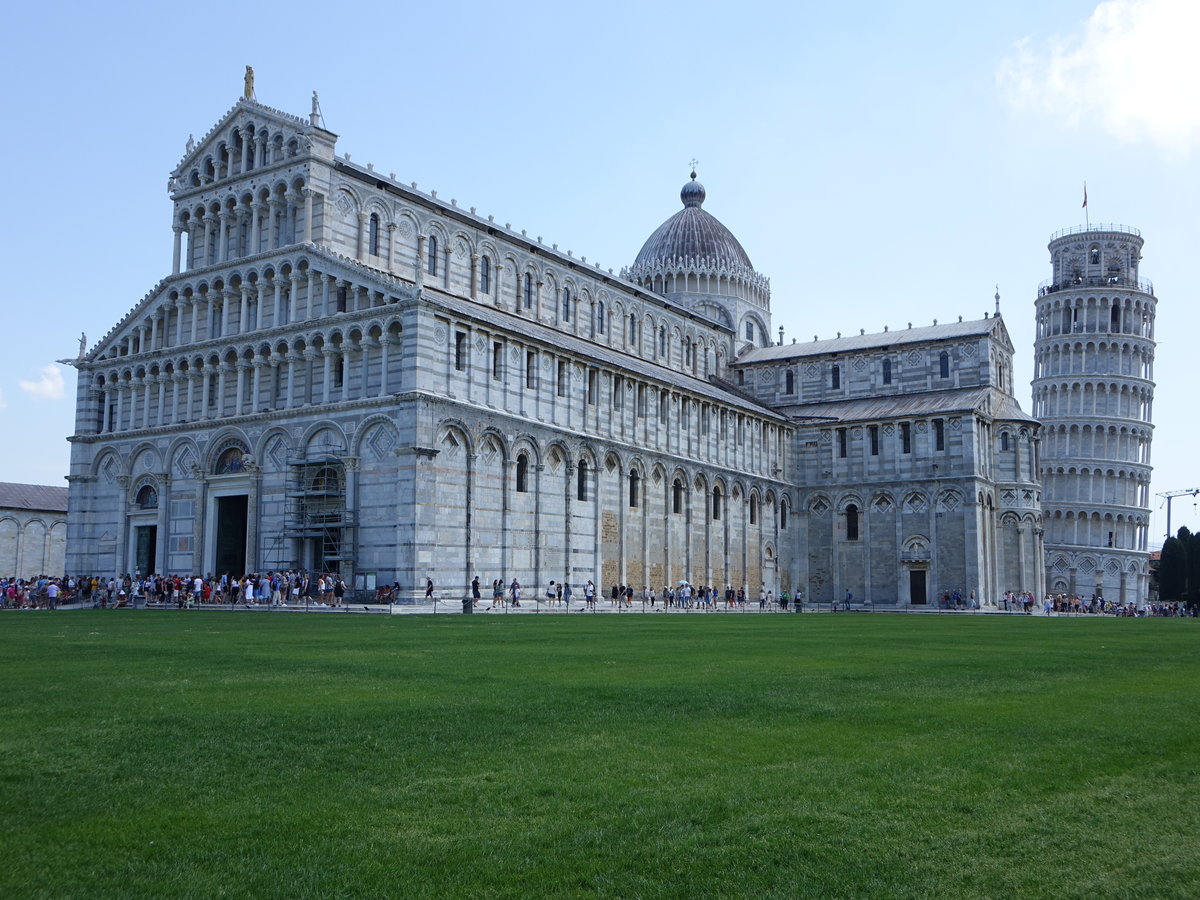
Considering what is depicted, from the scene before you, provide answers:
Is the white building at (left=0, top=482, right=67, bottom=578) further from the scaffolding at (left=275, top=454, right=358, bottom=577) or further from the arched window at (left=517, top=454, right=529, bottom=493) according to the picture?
the arched window at (left=517, top=454, right=529, bottom=493)

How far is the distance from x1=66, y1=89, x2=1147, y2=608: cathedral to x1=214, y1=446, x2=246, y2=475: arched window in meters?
0.10

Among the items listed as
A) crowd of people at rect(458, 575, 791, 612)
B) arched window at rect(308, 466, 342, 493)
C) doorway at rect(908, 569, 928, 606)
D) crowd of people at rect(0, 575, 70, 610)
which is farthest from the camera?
doorway at rect(908, 569, 928, 606)

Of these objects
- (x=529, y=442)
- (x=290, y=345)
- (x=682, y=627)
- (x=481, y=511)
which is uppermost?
(x=290, y=345)

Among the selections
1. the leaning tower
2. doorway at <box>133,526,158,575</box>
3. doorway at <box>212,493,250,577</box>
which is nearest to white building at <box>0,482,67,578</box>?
doorway at <box>133,526,158,575</box>

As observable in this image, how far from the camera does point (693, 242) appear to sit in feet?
267

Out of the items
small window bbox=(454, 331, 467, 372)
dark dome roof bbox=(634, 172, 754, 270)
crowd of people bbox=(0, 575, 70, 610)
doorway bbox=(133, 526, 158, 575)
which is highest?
dark dome roof bbox=(634, 172, 754, 270)

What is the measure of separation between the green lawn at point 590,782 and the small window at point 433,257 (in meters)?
39.0

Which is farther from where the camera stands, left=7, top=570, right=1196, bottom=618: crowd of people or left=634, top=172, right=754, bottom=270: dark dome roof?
left=634, top=172, right=754, bottom=270: dark dome roof

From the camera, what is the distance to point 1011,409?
240ft

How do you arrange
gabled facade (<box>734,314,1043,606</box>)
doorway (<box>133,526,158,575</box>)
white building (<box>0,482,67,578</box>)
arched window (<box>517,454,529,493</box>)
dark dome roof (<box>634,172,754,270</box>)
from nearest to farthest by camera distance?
arched window (<box>517,454,529,493</box>), doorway (<box>133,526,158,575</box>), gabled facade (<box>734,314,1043,606</box>), white building (<box>0,482,67,578</box>), dark dome roof (<box>634,172,754,270</box>)

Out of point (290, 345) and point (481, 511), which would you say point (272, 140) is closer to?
point (290, 345)

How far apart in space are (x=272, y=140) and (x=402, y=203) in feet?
21.1

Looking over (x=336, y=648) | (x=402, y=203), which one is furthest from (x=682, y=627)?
(x=402, y=203)

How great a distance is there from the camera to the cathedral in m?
44.8
